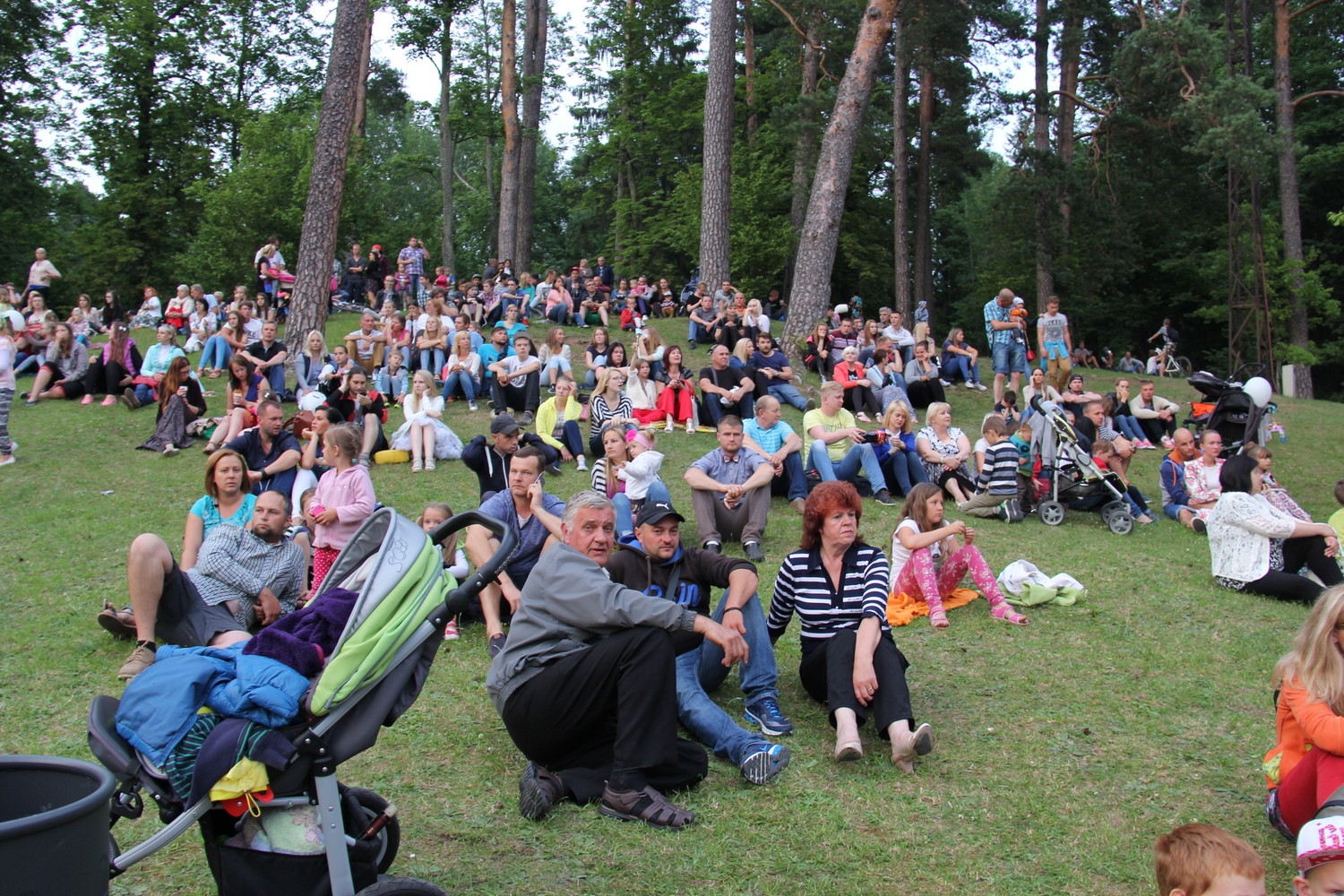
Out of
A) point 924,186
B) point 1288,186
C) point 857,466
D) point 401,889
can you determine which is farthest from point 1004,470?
point 1288,186

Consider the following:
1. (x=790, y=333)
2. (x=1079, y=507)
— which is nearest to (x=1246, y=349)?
(x=790, y=333)

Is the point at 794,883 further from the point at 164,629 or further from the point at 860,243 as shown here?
the point at 860,243

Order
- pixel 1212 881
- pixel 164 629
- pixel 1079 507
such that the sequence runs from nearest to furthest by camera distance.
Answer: pixel 1212 881
pixel 164 629
pixel 1079 507

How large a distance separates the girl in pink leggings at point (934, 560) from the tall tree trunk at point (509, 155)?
18.2 meters

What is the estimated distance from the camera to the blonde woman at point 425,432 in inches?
453

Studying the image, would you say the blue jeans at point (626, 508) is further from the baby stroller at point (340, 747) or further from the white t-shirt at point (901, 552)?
the baby stroller at point (340, 747)

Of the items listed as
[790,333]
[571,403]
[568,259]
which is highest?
[568,259]

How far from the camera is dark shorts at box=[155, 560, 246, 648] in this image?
5355 mm

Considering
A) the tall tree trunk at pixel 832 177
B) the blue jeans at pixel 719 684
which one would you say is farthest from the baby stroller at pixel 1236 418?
the blue jeans at pixel 719 684

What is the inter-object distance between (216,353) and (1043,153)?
60.1ft

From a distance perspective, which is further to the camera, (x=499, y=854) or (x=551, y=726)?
(x=551, y=726)

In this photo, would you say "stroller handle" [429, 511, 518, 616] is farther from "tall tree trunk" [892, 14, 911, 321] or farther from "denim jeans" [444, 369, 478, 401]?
"tall tree trunk" [892, 14, 911, 321]

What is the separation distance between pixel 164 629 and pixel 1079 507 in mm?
8687

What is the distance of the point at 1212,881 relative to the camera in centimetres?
284
